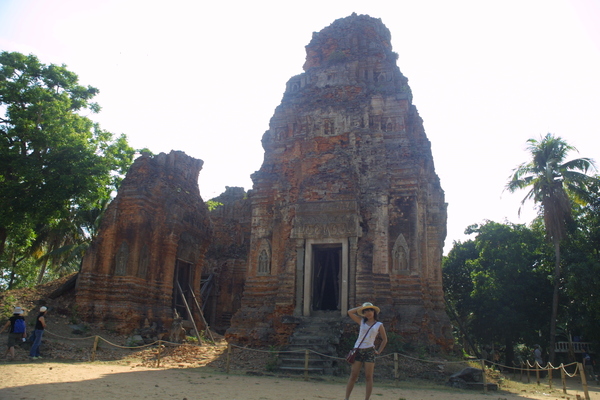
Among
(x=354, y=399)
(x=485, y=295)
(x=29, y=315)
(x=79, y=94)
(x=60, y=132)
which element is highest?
(x=79, y=94)

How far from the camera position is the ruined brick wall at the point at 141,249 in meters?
16.0

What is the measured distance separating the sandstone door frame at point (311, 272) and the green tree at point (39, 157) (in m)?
8.55

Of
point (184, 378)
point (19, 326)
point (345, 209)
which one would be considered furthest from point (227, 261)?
point (184, 378)

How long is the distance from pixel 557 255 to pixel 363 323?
52.7ft

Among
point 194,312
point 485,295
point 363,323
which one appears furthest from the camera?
point 485,295

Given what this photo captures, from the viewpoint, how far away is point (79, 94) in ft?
67.6

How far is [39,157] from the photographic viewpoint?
56.2 ft

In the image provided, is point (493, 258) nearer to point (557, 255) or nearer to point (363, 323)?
point (557, 255)

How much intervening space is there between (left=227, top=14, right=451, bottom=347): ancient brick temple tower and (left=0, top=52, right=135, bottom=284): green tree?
6.59m

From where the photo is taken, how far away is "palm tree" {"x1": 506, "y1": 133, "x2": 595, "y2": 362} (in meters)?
20.5

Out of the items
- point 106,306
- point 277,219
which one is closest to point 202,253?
point 106,306

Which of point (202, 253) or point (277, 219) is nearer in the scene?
point (277, 219)

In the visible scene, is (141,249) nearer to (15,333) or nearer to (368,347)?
(15,333)

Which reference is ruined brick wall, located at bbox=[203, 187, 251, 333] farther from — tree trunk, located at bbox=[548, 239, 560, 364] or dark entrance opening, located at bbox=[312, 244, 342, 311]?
tree trunk, located at bbox=[548, 239, 560, 364]
